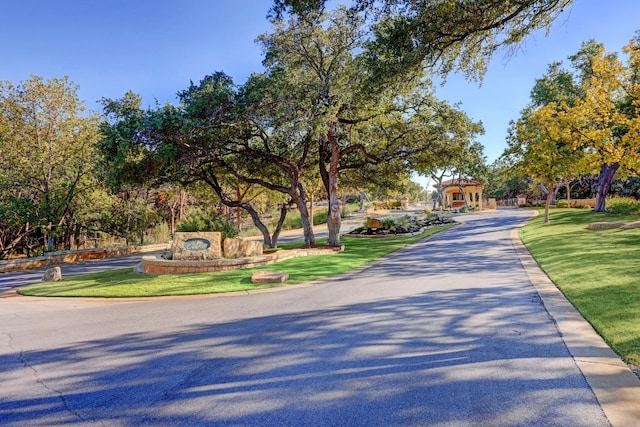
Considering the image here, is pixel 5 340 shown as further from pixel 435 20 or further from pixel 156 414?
pixel 435 20

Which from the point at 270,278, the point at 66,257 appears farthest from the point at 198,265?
the point at 66,257

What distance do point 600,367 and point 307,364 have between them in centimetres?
293

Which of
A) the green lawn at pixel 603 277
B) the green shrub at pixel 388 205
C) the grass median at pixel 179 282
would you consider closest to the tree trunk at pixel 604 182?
the green lawn at pixel 603 277

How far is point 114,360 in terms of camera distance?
4543 mm

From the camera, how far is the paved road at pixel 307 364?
307cm

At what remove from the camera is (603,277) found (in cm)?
747

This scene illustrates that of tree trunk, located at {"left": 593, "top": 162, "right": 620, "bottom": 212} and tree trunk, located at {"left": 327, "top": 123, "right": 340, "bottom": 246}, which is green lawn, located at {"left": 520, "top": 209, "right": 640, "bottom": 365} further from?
tree trunk, located at {"left": 593, "top": 162, "right": 620, "bottom": 212}

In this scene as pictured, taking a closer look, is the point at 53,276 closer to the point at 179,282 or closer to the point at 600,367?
the point at 179,282

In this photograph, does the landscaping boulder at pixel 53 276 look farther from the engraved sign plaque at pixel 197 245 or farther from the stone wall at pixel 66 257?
the stone wall at pixel 66 257

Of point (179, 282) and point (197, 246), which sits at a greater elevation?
point (197, 246)

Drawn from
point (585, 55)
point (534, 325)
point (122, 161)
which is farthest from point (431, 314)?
point (585, 55)

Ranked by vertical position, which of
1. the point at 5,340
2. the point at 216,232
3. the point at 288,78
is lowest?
the point at 5,340

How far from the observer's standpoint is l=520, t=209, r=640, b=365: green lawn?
15.0ft

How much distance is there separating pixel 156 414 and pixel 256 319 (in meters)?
2.98
